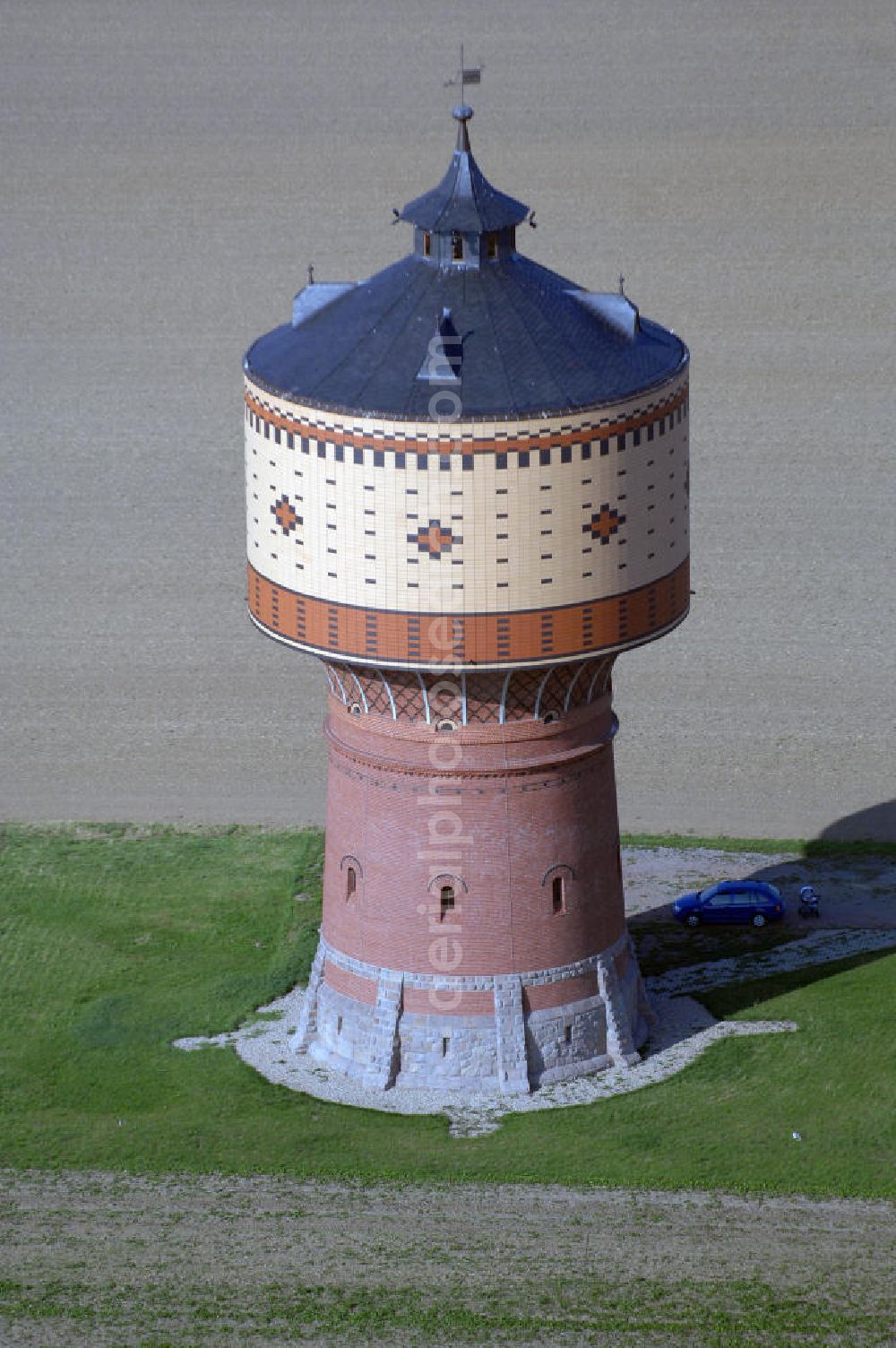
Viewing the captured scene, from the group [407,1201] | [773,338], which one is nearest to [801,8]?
[773,338]

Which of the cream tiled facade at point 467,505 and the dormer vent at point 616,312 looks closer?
the cream tiled facade at point 467,505

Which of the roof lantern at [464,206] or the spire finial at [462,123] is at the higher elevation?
the spire finial at [462,123]

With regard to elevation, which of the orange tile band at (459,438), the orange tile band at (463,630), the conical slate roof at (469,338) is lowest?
the orange tile band at (463,630)

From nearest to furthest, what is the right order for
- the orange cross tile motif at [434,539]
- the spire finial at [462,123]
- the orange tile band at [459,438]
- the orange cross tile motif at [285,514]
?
the orange tile band at [459,438] < the orange cross tile motif at [434,539] < the spire finial at [462,123] < the orange cross tile motif at [285,514]

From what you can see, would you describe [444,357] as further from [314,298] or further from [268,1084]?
[268,1084]

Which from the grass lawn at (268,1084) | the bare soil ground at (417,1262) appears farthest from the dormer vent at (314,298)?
the bare soil ground at (417,1262)

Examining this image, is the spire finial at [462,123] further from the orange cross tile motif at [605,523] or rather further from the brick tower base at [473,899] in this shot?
the brick tower base at [473,899]

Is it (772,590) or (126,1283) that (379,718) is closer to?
(126,1283)

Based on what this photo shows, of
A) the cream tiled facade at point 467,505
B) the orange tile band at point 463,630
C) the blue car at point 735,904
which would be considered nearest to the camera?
the cream tiled facade at point 467,505
